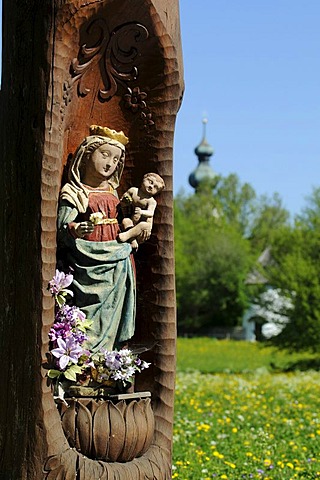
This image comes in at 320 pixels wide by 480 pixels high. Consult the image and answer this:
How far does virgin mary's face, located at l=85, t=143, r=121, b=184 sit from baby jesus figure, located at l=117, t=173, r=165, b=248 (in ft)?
0.75

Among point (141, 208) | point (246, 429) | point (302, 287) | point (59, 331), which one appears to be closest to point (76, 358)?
point (59, 331)

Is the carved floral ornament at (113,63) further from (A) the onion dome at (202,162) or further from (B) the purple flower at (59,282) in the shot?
(A) the onion dome at (202,162)

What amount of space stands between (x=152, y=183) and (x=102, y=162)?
1.25 feet

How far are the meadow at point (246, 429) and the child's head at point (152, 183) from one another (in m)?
2.96

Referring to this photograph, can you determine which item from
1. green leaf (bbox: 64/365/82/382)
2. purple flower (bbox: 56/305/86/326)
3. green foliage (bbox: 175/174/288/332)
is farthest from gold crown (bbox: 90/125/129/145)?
green foliage (bbox: 175/174/288/332)

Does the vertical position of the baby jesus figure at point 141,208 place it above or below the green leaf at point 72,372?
above

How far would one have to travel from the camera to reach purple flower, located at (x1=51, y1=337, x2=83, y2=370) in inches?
203

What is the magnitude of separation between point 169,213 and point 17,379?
157 centimetres

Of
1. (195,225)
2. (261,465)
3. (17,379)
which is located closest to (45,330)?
(17,379)

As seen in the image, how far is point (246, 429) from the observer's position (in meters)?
11.0

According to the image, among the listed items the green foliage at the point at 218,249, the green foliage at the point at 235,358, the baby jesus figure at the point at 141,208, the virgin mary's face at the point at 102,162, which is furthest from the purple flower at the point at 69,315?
the green foliage at the point at 218,249

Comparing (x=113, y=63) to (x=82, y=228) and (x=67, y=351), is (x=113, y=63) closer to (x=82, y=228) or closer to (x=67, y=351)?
(x=82, y=228)

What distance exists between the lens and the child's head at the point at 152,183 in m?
5.85

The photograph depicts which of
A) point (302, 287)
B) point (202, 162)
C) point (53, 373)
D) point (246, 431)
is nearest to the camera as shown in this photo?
point (53, 373)
